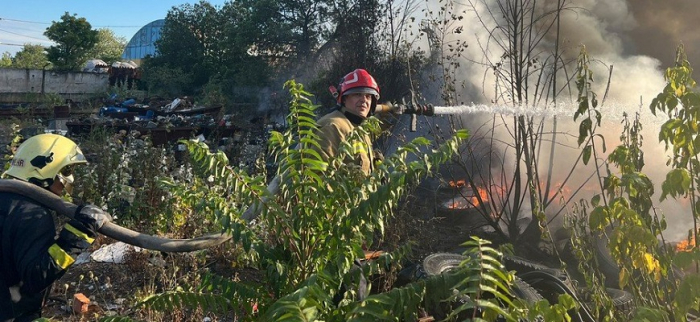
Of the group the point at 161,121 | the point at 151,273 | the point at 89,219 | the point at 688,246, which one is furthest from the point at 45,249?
the point at 161,121

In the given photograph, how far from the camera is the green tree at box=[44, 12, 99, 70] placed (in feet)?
112

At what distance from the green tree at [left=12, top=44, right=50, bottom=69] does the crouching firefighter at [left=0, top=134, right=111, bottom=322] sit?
4864cm

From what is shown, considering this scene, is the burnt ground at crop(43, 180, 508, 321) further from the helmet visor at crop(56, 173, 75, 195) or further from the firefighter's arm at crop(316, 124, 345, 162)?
the firefighter's arm at crop(316, 124, 345, 162)

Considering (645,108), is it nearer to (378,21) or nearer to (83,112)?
(378,21)

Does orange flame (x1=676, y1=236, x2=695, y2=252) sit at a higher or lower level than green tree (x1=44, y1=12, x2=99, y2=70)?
lower

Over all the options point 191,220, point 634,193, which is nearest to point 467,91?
point 191,220

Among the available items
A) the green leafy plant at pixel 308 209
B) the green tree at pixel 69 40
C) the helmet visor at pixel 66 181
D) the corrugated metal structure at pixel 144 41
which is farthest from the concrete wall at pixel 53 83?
the green leafy plant at pixel 308 209

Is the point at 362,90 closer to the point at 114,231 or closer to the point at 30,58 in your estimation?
the point at 114,231

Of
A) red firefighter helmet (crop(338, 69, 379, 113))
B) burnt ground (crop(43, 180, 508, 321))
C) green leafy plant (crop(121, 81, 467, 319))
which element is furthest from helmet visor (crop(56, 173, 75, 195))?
red firefighter helmet (crop(338, 69, 379, 113))

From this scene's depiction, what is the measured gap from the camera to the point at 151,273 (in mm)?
4645

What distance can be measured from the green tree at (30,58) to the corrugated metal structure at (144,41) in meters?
6.70

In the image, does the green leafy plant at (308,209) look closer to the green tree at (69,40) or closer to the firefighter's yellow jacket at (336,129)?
the firefighter's yellow jacket at (336,129)

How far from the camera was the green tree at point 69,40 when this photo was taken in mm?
34062

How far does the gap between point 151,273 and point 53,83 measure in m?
27.8
